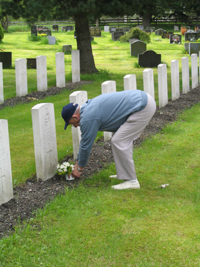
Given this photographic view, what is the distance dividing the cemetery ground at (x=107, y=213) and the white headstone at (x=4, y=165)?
0.50 feet

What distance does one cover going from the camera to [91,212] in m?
3.97

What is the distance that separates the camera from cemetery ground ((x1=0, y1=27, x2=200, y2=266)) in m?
3.24

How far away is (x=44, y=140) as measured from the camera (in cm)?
463

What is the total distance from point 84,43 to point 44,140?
872cm

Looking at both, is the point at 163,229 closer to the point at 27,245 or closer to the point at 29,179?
the point at 27,245

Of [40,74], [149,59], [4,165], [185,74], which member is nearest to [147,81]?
[185,74]

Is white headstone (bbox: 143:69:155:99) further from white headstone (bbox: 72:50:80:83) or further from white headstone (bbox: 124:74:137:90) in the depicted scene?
white headstone (bbox: 72:50:80:83)

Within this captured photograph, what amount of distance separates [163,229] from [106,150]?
2.45 m

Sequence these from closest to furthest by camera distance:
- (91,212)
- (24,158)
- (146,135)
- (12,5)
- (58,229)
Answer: (58,229)
(91,212)
(24,158)
(146,135)
(12,5)

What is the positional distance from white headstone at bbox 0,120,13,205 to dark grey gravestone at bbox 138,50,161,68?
11.9 m

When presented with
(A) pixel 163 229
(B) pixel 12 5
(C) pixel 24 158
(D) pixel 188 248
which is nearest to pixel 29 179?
(C) pixel 24 158

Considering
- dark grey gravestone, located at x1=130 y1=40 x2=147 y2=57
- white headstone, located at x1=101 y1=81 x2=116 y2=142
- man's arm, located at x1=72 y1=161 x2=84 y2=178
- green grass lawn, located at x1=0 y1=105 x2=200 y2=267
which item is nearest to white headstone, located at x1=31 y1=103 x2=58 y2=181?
man's arm, located at x1=72 y1=161 x2=84 y2=178

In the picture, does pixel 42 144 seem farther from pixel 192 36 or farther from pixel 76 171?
pixel 192 36

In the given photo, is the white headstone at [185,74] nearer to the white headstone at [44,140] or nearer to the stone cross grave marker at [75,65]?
the stone cross grave marker at [75,65]
